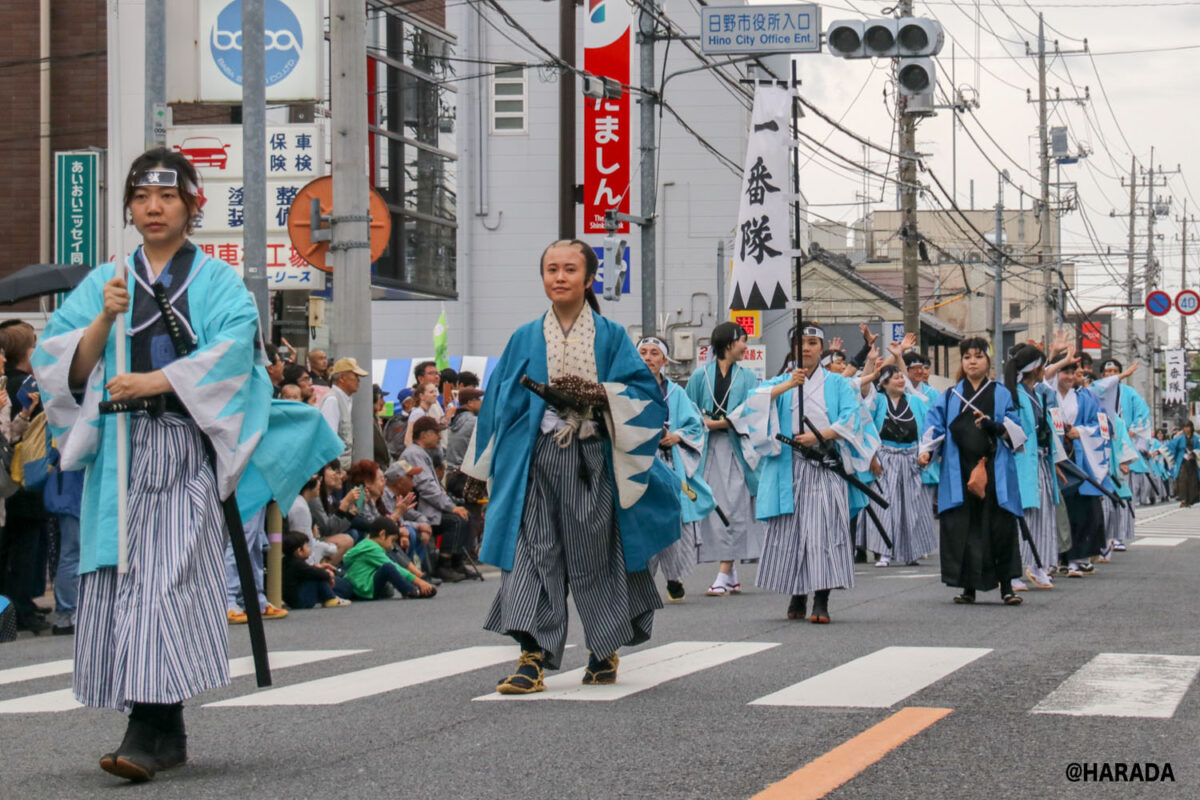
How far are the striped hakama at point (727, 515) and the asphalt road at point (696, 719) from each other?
286 centimetres

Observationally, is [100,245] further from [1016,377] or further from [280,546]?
[1016,377]

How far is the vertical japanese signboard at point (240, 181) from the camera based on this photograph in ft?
56.5

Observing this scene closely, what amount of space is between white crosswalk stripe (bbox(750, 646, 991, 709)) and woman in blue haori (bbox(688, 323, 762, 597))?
432 centimetres

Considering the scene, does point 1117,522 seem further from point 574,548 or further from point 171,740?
point 171,740

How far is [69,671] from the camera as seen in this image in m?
8.16

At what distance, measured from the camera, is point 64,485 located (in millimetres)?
10195

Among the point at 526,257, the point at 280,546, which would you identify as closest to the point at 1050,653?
the point at 280,546

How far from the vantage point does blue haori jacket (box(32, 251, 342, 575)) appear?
4.97m

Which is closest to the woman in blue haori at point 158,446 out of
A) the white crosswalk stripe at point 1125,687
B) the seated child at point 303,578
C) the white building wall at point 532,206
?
the white crosswalk stripe at point 1125,687

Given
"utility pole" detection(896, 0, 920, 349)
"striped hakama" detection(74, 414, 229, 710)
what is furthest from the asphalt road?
"utility pole" detection(896, 0, 920, 349)

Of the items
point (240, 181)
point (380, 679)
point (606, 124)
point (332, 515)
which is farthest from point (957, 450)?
point (606, 124)

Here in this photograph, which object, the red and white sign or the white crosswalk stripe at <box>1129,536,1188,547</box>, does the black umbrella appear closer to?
the red and white sign

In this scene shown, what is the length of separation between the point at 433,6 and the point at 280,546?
19991 millimetres

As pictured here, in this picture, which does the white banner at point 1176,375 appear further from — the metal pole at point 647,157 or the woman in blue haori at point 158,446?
the woman in blue haori at point 158,446
